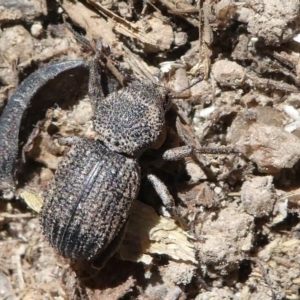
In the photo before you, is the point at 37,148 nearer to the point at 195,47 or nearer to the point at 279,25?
the point at 195,47

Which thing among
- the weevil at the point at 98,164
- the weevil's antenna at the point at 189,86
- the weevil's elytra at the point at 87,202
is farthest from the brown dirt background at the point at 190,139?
the weevil's elytra at the point at 87,202

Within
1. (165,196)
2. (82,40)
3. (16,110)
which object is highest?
(82,40)

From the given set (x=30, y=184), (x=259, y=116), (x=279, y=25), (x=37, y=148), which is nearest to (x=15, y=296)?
(x=30, y=184)

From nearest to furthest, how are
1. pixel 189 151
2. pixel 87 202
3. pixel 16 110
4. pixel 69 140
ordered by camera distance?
pixel 87 202 < pixel 189 151 < pixel 69 140 < pixel 16 110

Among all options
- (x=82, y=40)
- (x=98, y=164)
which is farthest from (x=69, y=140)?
(x=82, y=40)

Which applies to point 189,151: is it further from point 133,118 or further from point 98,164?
point 98,164

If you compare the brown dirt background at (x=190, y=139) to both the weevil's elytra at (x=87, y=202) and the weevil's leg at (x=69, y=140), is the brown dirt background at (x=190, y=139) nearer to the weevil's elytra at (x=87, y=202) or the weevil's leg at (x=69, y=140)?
the weevil's leg at (x=69, y=140)
